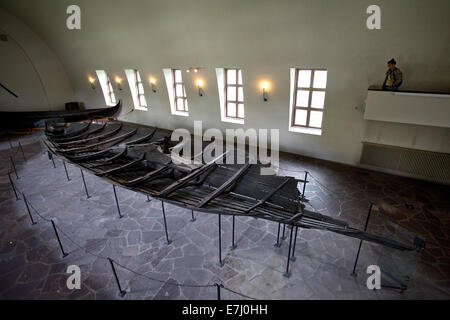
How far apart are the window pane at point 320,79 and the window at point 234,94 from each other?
324 cm

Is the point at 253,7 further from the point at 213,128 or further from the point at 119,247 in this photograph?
the point at 119,247

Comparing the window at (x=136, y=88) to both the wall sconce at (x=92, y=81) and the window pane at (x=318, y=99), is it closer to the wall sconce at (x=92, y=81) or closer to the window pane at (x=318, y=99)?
the wall sconce at (x=92, y=81)

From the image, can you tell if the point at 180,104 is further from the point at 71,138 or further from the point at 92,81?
the point at 92,81

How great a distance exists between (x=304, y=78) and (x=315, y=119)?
5.82ft

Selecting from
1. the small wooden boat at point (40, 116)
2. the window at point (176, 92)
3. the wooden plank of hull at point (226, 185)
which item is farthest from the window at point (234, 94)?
the small wooden boat at point (40, 116)

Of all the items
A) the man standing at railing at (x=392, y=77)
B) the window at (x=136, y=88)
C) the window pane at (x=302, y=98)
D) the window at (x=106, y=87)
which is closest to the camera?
the man standing at railing at (x=392, y=77)

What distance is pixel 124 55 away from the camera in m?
13.8

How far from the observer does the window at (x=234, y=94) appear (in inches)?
459

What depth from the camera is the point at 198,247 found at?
576 cm

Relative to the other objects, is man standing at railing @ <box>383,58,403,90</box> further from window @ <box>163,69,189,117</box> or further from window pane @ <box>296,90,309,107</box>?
window @ <box>163,69,189,117</box>

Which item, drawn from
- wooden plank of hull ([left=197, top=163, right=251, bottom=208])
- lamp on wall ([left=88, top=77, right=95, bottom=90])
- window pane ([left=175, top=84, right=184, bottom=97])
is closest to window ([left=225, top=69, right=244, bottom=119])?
window pane ([left=175, top=84, right=184, bottom=97])

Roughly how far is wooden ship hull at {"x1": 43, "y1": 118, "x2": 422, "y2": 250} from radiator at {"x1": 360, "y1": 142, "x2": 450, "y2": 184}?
5256 mm

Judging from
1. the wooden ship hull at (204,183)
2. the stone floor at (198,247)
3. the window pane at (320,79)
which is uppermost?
the window pane at (320,79)
